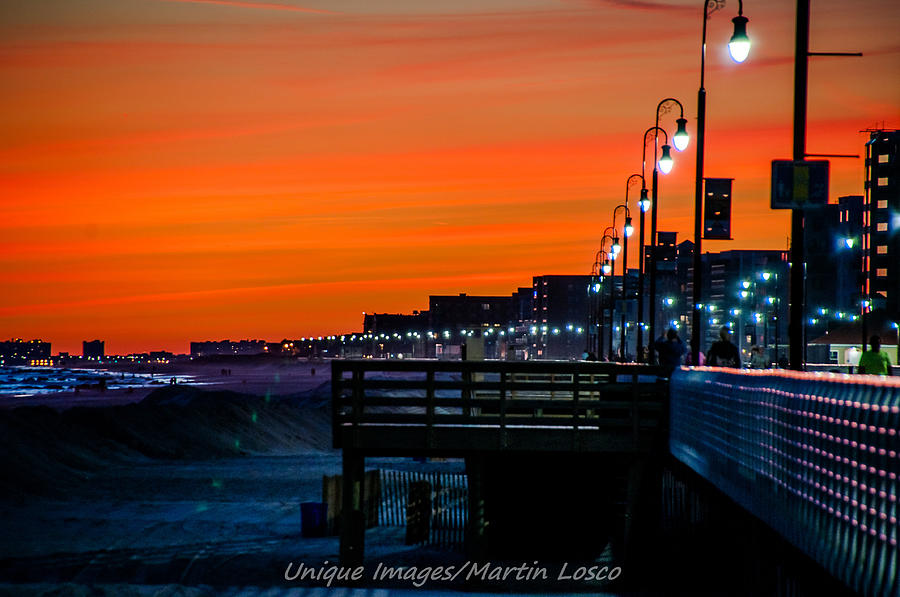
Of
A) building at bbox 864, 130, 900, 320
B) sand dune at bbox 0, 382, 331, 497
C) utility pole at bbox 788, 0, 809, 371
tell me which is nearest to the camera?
utility pole at bbox 788, 0, 809, 371

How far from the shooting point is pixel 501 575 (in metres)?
21.7

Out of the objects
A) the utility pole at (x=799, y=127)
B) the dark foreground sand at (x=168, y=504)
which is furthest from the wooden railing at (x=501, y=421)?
the utility pole at (x=799, y=127)

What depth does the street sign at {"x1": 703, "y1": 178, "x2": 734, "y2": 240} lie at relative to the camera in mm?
→ 25380

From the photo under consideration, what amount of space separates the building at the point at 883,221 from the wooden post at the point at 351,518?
13205 centimetres

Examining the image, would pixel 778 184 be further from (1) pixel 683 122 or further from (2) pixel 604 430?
(1) pixel 683 122

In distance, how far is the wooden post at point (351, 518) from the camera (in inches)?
819

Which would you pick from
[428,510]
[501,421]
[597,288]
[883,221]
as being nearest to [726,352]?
[501,421]

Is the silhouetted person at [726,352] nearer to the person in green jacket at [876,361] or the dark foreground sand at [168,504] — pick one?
the person in green jacket at [876,361]

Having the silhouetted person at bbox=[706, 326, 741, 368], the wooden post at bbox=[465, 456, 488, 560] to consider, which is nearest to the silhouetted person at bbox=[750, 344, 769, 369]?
the silhouetted person at bbox=[706, 326, 741, 368]

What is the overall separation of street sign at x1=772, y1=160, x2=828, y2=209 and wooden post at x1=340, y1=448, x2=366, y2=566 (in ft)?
29.3

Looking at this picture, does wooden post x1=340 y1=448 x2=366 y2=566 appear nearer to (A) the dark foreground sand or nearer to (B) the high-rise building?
(A) the dark foreground sand

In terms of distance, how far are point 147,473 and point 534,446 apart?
25872mm

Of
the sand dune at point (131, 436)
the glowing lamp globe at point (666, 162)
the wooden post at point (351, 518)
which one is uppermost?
the glowing lamp globe at point (666, 162)

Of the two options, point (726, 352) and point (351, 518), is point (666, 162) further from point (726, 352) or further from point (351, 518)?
point (351, 518)
